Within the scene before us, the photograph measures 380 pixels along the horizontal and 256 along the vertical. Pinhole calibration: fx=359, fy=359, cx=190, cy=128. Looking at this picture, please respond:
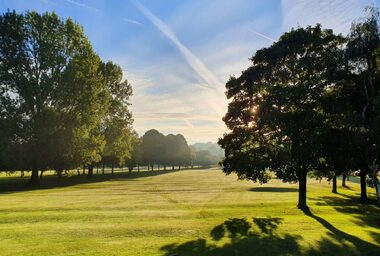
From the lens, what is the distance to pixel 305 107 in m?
30.2

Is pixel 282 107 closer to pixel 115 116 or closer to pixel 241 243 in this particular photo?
pixel 241 243

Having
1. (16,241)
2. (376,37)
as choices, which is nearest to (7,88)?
(16,241)

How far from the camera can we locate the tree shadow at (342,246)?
1897 cm

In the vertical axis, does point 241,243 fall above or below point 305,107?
below

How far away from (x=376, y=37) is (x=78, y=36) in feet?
159

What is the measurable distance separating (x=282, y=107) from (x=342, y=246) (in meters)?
14.0

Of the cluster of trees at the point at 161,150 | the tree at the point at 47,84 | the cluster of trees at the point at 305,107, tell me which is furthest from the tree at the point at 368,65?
the cluster of trees at the point at 161,150

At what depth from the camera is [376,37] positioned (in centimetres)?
2522

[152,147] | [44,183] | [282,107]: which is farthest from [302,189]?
[152,147]

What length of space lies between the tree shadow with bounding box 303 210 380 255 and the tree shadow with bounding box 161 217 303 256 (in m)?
1.21

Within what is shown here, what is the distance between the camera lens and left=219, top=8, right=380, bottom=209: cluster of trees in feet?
87.7

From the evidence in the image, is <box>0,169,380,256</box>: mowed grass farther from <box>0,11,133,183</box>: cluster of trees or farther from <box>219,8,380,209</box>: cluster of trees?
<box>0,11,133,183</box>: cluster of trees

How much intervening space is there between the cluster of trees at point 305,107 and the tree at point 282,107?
83 mm

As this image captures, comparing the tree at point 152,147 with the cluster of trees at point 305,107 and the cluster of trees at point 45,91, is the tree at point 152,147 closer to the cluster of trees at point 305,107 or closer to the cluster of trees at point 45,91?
the cluster of trees at point 45,91
